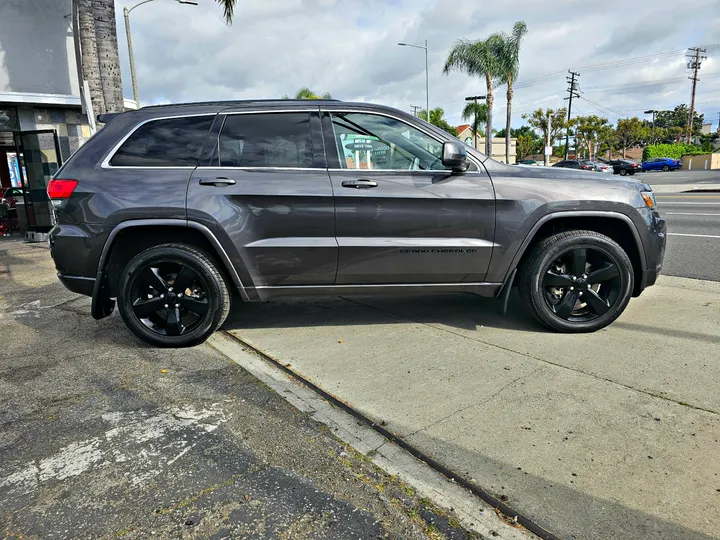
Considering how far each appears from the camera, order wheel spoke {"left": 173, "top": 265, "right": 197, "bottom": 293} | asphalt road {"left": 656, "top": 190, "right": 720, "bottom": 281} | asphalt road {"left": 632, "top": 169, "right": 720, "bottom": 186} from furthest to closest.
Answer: asphalt road {"left": 632, "top": 169, "right": 720, "bottom": 186}, asphalt road {"left": 656, "top": 190, "right": 720, "bottom": 281}, wheel spoke {"left": 173, "top": 265, "right": 197, "bottom": 293}

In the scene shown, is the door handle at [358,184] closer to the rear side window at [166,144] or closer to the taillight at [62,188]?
the rear side window at [166,144]

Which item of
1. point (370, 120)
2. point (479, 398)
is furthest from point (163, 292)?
point (479, 398)

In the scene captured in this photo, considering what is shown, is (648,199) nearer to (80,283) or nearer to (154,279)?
(154,279)

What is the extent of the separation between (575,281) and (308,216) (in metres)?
2.18

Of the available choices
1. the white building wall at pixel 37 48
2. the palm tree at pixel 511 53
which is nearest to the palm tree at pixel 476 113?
the palm tree at pixel 511 53

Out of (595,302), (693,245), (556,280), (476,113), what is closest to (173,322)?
(556,280)

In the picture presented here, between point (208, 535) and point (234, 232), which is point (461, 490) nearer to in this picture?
point (208, 535)

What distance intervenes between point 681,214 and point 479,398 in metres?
12.3

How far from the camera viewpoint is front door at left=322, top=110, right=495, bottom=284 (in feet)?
12.8

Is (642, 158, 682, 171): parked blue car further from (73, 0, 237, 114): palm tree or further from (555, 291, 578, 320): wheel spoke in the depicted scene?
(555, 291, 578, 320): wheel spoke

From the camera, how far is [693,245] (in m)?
8.26

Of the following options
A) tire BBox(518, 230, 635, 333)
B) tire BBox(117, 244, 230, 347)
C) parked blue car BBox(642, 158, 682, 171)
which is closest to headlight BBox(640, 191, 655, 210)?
tire BBox(518, 230, 635, 333)

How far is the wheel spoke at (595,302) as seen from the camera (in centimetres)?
411

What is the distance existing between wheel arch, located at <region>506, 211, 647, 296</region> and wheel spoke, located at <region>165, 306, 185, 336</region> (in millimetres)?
A: 2621
